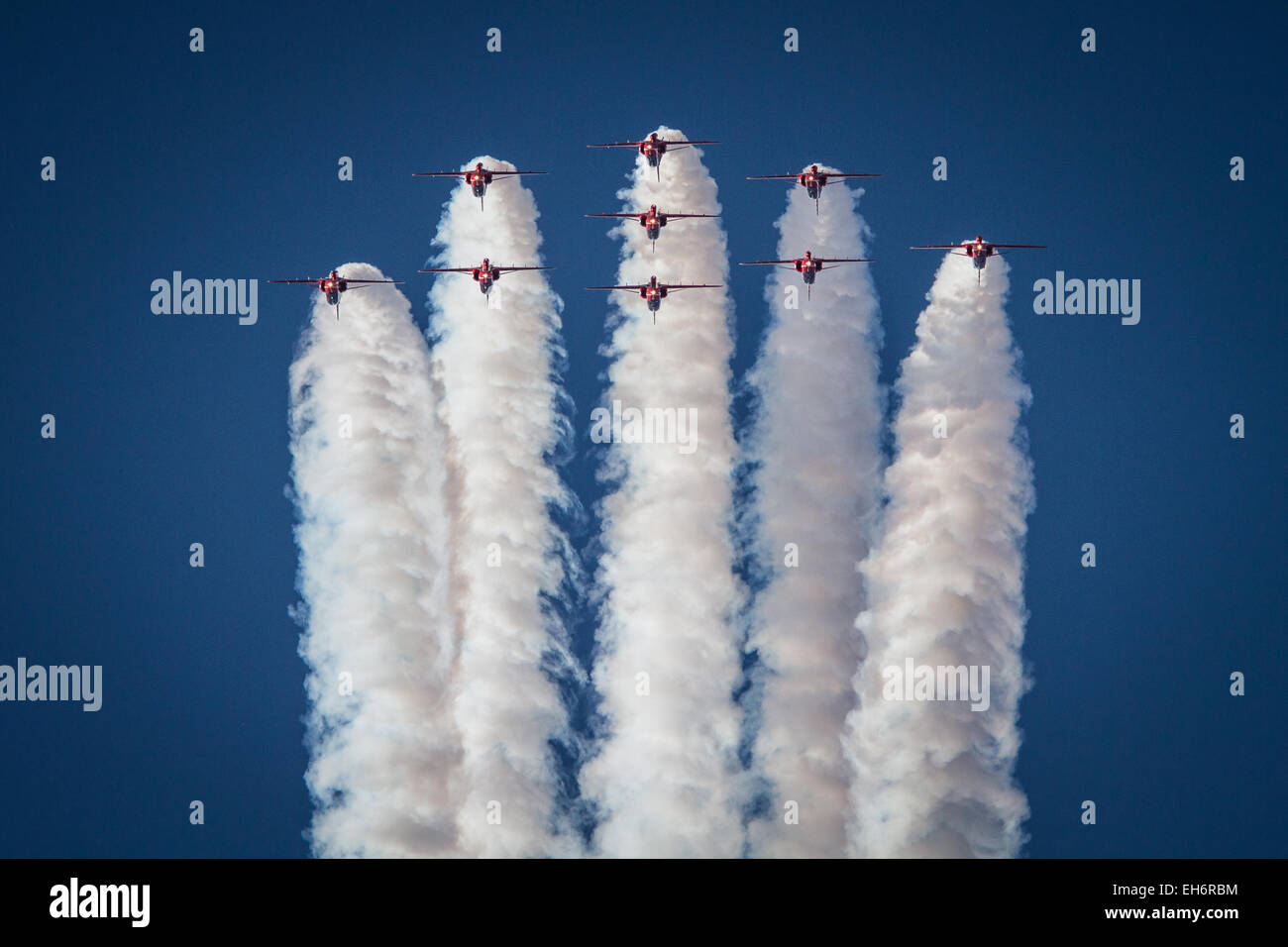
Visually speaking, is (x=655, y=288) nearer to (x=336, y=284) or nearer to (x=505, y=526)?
(x=505, y=526)

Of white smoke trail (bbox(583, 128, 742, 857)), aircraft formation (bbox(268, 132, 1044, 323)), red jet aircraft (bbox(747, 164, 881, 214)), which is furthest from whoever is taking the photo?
red jet aircraft (bbox(747, 164, 881, 214))

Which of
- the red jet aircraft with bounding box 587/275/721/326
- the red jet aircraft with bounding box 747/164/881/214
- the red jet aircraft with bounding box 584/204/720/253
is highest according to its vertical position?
the red jet aircraft with bounding box 747/164/881/214

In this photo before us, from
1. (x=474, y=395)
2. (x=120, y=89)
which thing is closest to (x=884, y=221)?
(x=474, y=395)

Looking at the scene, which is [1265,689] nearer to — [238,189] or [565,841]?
[565,841]

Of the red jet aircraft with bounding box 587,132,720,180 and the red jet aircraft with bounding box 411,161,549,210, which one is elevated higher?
the red jet aircraft with bounding box 587,132,720,180

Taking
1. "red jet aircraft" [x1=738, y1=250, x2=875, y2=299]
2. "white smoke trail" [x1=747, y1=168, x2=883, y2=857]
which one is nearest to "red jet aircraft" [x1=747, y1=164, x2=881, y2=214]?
"white smoke trail" [x1=747, y1=168, x2=883, y2=857]

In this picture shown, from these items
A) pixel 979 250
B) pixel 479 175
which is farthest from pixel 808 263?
pixel 479 175

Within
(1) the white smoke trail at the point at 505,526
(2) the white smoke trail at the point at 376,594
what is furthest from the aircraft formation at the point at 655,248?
(2) the white smoke trail at the point at 376,594

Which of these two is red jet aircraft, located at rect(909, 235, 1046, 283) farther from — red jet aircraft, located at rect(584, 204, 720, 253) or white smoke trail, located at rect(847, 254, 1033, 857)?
red jet aircraft, located at rect(584, 204, 720, 253)
